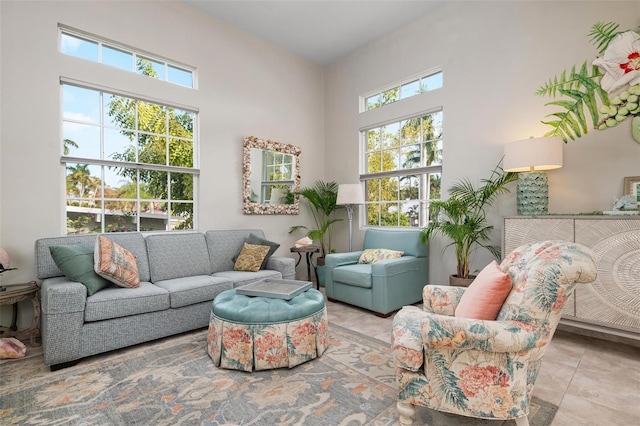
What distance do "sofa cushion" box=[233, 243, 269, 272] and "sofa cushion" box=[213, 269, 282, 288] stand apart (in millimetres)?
83

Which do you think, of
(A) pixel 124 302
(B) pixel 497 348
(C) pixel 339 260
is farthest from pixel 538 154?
(A) pixel 124 302

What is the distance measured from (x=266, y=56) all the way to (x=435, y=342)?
14.7ft

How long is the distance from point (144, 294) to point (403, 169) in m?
3.44

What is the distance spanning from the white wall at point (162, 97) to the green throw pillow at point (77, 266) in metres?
0.62

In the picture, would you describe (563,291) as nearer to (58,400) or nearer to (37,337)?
(58,400)

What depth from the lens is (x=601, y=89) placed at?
2.74m

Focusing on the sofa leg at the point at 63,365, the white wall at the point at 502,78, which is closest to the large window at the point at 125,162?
the sofa leg at the point at 63,365

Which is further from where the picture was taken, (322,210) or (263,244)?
(322,210)

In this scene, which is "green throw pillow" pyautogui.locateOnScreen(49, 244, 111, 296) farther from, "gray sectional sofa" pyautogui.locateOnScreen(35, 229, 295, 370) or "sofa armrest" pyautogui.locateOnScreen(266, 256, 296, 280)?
"sofa armrest" pyautogui.locateOnScreen(266, 256, 296, 280)

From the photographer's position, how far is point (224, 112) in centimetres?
409

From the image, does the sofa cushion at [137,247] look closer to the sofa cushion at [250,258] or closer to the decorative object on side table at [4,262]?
the decorative object on side table at [4,262]

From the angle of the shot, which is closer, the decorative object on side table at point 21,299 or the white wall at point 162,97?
the decorative object on side table at point 21,299

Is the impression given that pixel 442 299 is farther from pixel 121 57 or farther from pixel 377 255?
pixel 121 57

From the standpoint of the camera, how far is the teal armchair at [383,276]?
3291 millimetres
